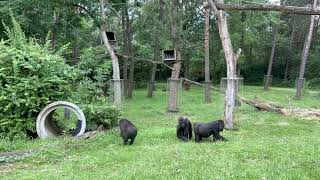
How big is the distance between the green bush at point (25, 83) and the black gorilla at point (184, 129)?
3.95 metres

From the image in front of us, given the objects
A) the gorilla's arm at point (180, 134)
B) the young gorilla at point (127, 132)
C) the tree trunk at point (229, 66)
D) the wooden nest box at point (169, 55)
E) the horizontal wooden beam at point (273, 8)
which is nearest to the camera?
the horizontal wooden beam at point (273, 8)

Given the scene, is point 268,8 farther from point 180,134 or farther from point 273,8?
point 180,134

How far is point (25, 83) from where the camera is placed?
39.2ft

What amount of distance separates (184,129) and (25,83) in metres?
4.61

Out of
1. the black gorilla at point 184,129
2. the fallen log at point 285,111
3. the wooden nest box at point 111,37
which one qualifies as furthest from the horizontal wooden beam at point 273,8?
the fallen log at point 285,111

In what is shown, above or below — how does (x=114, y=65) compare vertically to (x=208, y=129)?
above

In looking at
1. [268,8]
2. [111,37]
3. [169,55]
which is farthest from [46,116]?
[169,55]

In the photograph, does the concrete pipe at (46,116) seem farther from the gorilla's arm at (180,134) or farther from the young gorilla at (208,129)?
the young gorilla at (208,129)

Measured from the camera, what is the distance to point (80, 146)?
399 inches

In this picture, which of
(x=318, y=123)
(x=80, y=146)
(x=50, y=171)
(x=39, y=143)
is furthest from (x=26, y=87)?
(x=318, y=123)

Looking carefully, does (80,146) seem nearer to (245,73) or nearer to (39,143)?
(39,143)

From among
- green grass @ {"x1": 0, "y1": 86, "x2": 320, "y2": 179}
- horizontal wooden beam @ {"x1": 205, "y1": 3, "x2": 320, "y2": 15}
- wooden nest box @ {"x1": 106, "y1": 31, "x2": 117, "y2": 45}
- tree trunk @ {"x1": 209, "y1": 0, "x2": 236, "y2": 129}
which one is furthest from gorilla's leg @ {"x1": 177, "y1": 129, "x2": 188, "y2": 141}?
wooden nest box @ {"x1": 106, "y1": 31, "x2": 117, "y2": 45}

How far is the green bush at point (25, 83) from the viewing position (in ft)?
38.8

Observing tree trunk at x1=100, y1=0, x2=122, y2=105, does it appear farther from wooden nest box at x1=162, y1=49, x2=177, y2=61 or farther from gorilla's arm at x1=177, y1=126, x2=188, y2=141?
gorilla's arm at x1=177, y1=126, x2=188, y2=141
